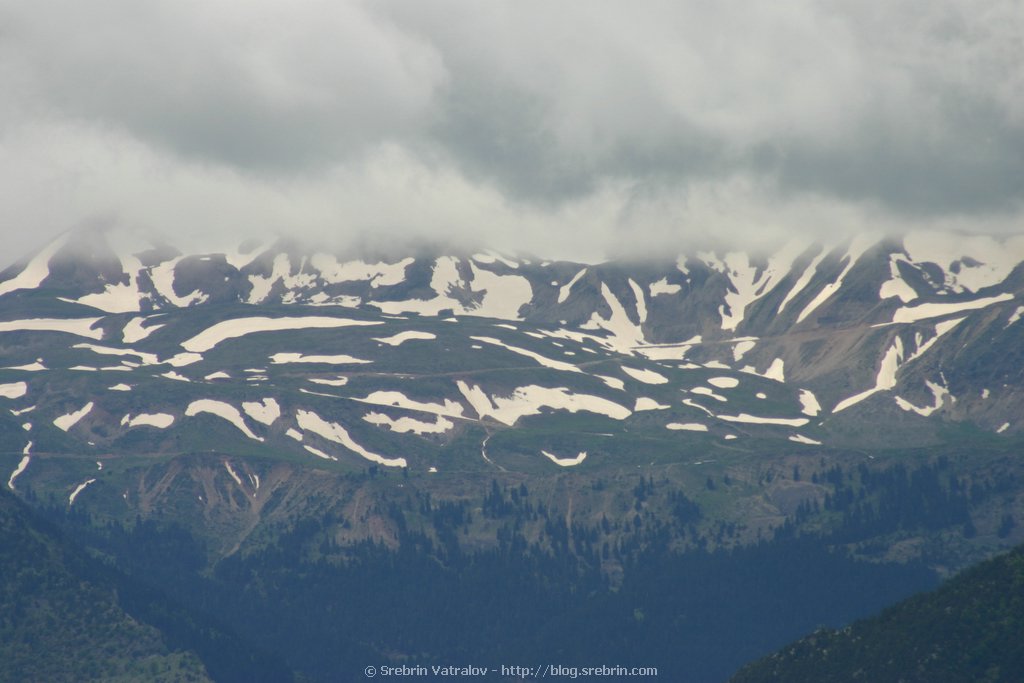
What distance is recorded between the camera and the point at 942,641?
613 ft

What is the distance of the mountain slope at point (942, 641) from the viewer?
183 metres

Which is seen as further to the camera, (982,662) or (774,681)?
(774,681)

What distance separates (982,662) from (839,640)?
62.4 ft

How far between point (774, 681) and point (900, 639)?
1432 centimetres

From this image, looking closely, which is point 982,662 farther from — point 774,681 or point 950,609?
point 774,681

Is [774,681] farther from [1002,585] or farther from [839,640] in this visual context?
[1002,585]

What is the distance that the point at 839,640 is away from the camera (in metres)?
198

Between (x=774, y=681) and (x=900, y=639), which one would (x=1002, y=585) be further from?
(x=774, y=681)

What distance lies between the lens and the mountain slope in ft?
599

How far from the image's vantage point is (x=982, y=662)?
A: 18225 centimetres

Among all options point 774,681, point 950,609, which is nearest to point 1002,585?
point 950,609

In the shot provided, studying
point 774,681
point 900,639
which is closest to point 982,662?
point 900,639

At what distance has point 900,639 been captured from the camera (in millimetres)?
190500

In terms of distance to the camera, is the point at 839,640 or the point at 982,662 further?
the point at 839,640
